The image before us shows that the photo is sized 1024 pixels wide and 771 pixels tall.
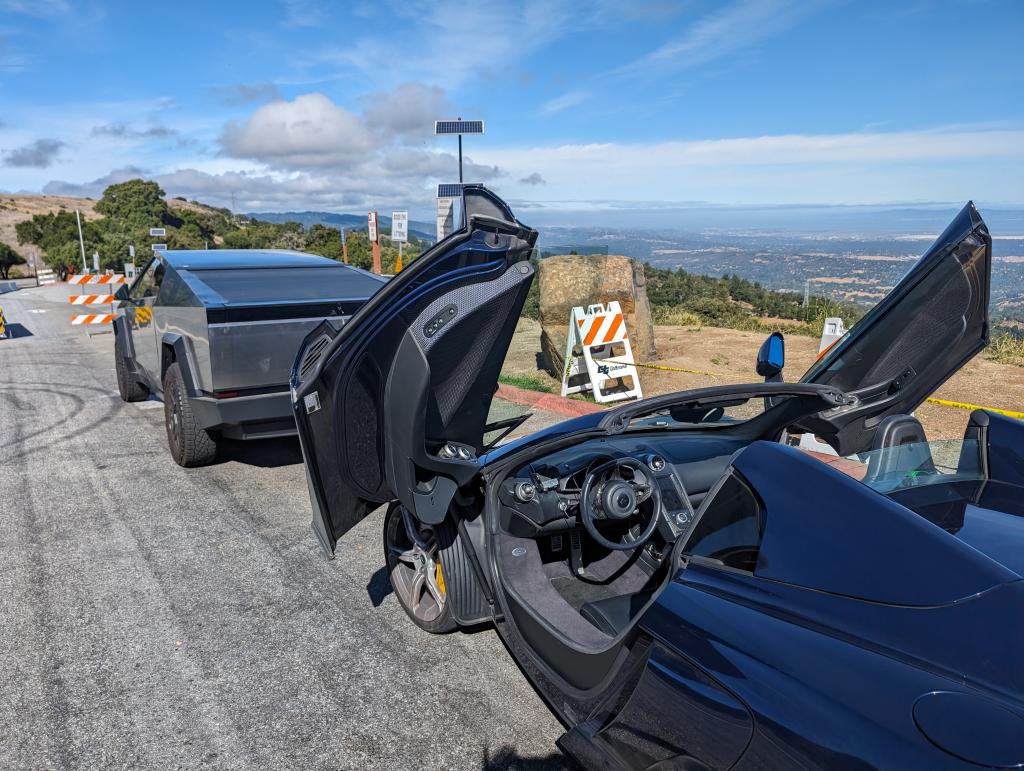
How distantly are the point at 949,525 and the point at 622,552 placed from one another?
69.6 inches

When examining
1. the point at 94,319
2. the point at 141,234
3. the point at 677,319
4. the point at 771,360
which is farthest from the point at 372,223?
the point at 141,234

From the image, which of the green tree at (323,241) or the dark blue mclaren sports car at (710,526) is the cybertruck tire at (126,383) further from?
the green tree at (323,241)

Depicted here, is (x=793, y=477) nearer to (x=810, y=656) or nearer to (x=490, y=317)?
(x=810, y=656)

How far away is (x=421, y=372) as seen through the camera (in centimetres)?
314

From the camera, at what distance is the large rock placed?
34.5 ft

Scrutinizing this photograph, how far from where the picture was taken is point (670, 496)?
333cm

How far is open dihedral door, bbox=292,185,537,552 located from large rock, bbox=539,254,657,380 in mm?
6811

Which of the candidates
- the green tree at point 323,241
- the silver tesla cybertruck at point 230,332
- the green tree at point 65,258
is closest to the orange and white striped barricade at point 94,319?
the silver tesla cybertruck at point 230,332

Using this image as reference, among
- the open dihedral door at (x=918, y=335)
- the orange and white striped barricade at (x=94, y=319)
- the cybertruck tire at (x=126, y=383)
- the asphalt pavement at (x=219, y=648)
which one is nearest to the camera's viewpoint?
the asphalt pavement at (x=219, y=648)

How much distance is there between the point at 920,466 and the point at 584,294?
8162 millimetres

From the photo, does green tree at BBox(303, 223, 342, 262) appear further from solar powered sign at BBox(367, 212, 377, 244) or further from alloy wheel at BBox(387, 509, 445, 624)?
alloy wheel at BBox(387, 509, 445, 624)

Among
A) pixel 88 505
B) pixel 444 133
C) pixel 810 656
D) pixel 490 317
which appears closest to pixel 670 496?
pixel 490 317

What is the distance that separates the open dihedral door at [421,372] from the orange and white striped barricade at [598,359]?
5.70m

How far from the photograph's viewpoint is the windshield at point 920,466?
2408mm
